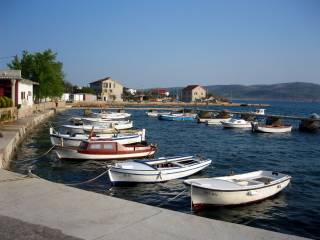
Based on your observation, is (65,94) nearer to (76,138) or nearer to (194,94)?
(194,94)

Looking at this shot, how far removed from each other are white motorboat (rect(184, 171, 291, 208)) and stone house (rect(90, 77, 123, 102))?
147 m

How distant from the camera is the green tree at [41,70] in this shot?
83.1 m

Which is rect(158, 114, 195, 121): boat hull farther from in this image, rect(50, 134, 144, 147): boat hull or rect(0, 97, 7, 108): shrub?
rect(50, 134, 144, 147): boat hull

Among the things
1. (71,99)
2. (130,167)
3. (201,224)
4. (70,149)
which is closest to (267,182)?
(130,167)

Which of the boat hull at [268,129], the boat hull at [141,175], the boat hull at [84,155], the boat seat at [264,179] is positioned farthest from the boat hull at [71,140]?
the boat hull at [268,129]

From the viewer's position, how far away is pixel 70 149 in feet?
88.5

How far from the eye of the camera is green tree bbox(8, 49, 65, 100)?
8306cm

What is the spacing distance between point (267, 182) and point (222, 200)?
3.12 metres

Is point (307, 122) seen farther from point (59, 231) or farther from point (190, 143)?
point (59, 231)

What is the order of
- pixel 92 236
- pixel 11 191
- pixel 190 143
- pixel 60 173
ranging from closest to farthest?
pixel 92 236
pixel 11 191
pixel 60 173
pixel 190 143

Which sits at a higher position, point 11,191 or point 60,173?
point 11,191

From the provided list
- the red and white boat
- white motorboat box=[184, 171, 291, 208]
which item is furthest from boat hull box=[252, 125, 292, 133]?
white motorboat box=[184, 171, 291, 208]

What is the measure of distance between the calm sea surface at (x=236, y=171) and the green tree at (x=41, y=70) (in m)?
38.4

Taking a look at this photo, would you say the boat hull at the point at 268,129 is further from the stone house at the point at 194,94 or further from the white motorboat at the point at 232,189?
the stone house at the point at 194,94
